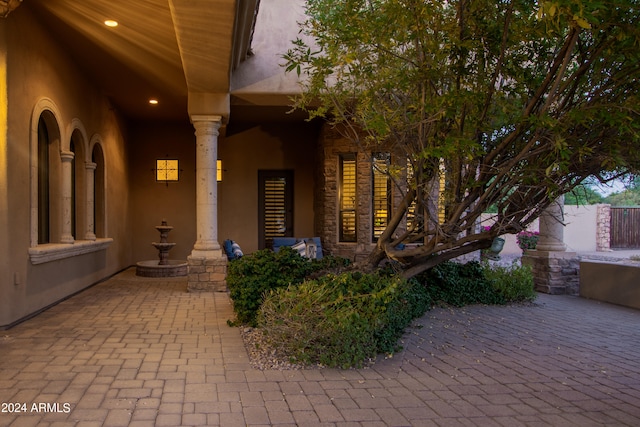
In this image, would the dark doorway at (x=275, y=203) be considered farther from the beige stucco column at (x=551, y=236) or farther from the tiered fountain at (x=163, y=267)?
the beige stucco column at (x=551, y=236)

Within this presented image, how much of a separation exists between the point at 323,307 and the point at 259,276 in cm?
133

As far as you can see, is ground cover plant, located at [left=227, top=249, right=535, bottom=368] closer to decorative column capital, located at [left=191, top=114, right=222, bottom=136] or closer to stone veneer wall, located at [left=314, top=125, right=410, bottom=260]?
decorative column capital, located at [left=191, top=114, right=222, bottom=136]

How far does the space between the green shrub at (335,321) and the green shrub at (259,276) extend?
51cm

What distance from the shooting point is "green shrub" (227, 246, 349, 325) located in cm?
530

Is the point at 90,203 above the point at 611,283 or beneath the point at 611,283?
above

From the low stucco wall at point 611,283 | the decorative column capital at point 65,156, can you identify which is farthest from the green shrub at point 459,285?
the decorative column capital at point 65,156

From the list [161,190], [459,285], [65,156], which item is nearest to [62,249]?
[65,156]

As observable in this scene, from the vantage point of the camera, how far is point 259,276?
210 inches

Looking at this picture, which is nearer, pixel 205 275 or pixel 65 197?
pixel 65 197

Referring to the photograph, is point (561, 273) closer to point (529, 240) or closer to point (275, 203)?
point (529, 240)

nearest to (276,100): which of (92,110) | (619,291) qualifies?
(92,110)

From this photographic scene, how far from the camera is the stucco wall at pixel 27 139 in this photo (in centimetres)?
531

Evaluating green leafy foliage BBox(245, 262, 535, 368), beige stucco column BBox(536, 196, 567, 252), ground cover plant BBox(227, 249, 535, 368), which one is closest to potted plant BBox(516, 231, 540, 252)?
beige stucco column BBox(536, 196, 567, 252)

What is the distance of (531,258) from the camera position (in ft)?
28.9
